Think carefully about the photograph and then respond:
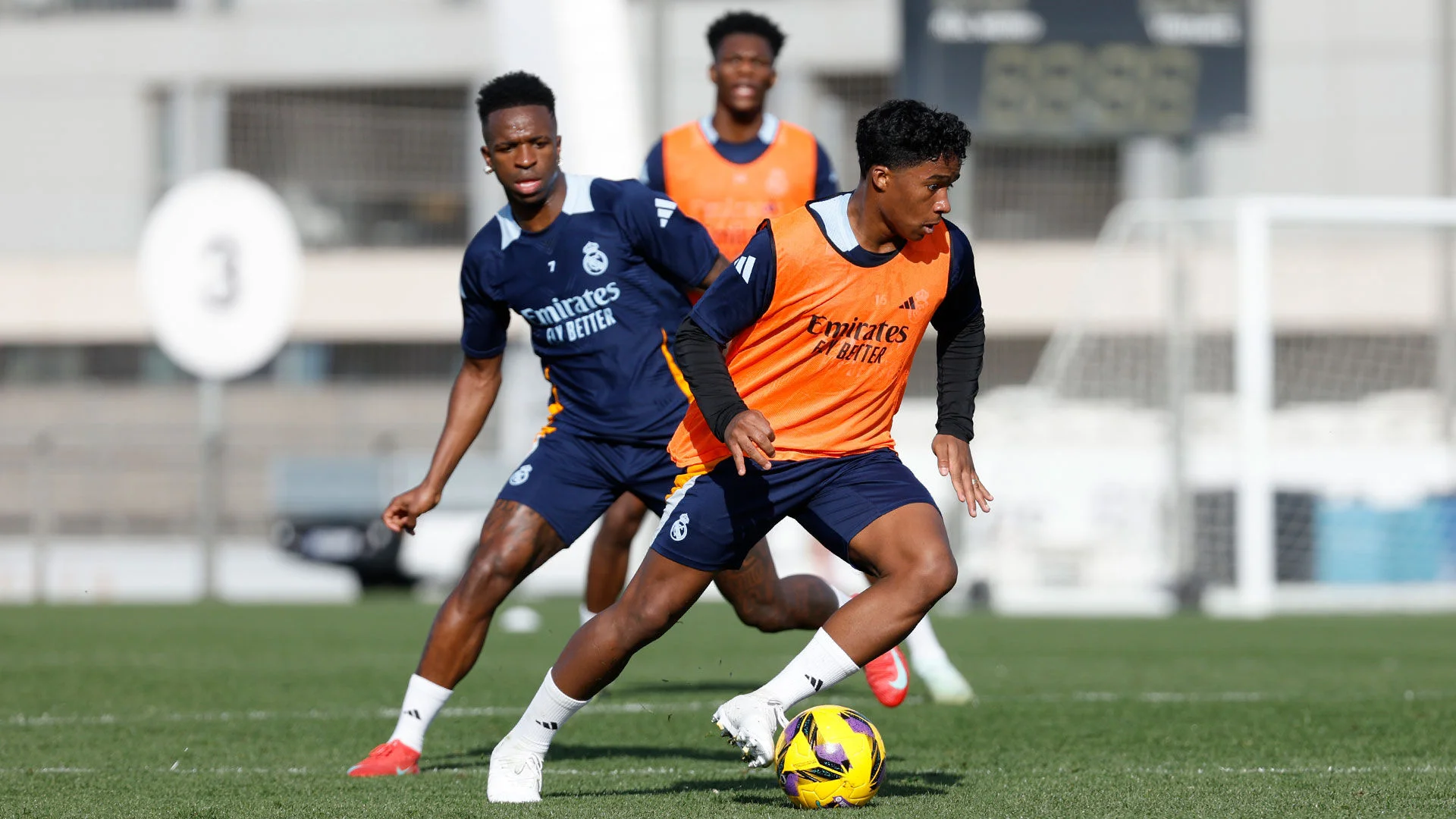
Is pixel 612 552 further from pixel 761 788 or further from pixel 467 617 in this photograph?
pixel 761 788

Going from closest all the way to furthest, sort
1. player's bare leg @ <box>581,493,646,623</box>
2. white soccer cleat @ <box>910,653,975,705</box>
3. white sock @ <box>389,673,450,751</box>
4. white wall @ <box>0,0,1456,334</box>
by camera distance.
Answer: white sock @ <box>389,673,450,751</box> → player's bare leg @ <box>581,493,646,623</box> → white soccer cleat @ <box>910,653,975,705</box> → white wall @ <box>0,0,1456,334</box>

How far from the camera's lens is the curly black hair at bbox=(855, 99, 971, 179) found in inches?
193

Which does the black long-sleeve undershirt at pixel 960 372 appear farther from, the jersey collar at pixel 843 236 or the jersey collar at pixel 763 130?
the jersey collar at pixel 763 130

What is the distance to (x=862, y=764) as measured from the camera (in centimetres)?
496

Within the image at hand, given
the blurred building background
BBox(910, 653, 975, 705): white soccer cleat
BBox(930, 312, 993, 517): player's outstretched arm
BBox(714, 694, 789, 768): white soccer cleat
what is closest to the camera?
BBox(714, 694, 789, 768): white soccer cleat

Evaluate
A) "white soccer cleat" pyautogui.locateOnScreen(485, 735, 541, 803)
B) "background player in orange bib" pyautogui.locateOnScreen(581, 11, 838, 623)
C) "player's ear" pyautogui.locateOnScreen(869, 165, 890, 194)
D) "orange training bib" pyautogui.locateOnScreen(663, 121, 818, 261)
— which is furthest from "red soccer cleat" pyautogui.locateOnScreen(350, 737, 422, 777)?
"orange training bib" pyautogui.locateOnScreen(663, 121, 818, 261)

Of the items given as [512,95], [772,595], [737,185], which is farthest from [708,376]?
[737,185]

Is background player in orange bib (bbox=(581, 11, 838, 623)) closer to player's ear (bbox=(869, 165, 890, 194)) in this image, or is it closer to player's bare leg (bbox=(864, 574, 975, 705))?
player's bare leg (bbox=(864, 574, 975, 705))

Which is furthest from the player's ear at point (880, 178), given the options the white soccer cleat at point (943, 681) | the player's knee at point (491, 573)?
the white soccer cleat at point (943, 681)

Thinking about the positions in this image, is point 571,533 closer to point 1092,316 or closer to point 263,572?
point 1092,316

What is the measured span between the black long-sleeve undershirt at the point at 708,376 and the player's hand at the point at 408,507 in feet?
3.99

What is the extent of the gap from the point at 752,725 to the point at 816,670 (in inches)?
12.3

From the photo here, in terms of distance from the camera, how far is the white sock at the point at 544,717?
207 inches

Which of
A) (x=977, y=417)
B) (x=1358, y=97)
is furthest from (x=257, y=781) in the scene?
(x=1358, y=97)
